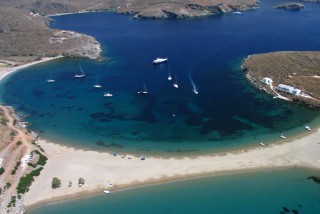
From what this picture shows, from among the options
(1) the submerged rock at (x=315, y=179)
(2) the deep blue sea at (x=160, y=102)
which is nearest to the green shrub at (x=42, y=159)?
(2) the deep blue sea at (x=160, y=102)

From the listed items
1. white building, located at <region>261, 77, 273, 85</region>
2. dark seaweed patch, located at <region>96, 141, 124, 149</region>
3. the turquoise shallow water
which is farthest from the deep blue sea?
the turquoise shallow water

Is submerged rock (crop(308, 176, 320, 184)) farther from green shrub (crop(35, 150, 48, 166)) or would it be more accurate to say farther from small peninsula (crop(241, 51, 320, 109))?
green shrub (crop(35, 150, 48, 166))

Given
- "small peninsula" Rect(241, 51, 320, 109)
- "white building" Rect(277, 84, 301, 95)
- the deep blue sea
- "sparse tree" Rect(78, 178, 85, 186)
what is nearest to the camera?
"sparse tree" Rect(78, 178, 85, 186)

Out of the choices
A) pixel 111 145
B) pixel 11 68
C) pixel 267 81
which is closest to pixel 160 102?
pixel 111 145

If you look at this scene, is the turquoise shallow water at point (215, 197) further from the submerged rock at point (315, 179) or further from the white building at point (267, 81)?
the white building at point (267, 81)

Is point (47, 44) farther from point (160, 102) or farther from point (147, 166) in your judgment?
point (147, 166)

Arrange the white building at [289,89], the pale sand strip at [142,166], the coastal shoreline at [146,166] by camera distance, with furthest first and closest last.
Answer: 1. the white building at [289,89]
2. the pale sand strip at [142,166]
3. the coastal shoreline at [146,166]
